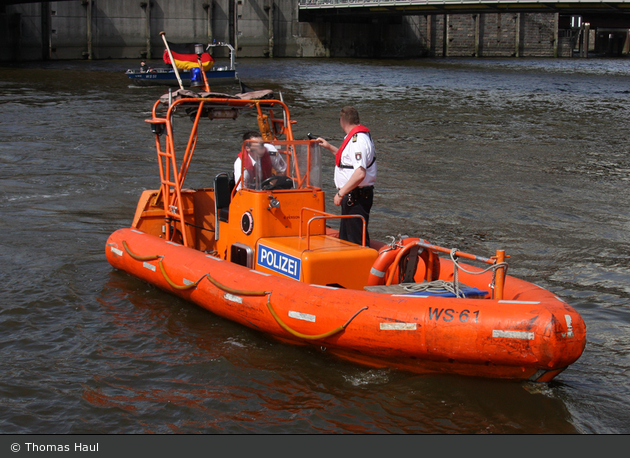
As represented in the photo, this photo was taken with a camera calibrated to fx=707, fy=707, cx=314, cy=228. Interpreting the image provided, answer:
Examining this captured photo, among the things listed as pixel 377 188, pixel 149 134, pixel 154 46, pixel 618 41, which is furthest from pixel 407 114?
pixel 618 41

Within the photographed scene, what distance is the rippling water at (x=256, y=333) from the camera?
4984mm

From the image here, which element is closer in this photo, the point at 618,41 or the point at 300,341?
the point at 300,341

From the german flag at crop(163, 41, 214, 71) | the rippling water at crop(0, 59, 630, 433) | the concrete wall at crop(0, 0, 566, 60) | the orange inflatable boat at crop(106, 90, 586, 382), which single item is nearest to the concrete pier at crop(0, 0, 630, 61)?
the concrete wall at crop(0, 0, 566, 60)

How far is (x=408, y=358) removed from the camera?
533cm

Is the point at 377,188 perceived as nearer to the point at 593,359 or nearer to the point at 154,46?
the point at 593,359

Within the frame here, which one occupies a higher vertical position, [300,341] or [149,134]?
[149,134]

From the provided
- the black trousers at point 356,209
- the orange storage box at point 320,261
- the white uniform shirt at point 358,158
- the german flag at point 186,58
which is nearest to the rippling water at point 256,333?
the orange storage box at point 320,261

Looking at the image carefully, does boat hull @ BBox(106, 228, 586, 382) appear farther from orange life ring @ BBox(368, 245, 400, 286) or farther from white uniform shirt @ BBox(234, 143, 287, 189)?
white uniform shirt @ BBox(234, 143, 287, 189)

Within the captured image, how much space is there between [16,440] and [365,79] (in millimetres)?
31706

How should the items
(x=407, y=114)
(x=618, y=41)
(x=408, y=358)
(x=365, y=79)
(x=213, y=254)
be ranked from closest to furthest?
1. (x=408, y=358)
2. (x=213, y=254)
3. (x=407, y=114)
4. (x=365, y=79)
5. (x=618, y=41)

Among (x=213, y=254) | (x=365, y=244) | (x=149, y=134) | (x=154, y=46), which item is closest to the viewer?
(x=365, y=244)

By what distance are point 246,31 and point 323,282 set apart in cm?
4314

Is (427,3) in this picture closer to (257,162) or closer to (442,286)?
(257,162)

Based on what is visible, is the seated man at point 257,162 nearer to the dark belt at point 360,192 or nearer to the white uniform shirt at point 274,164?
the white uniform shirt at point 274,164
